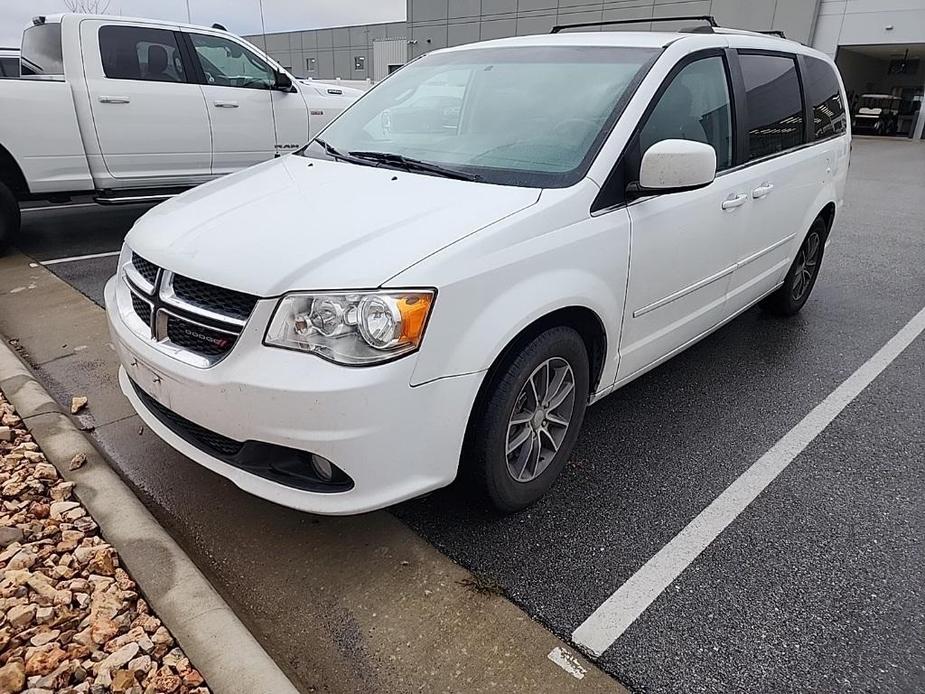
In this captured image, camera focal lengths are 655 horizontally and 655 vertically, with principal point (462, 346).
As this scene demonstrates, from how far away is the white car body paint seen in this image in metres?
5.75

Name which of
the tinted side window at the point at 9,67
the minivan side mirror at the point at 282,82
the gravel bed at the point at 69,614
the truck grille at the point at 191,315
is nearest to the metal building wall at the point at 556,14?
the minivan side mirror at the point at 282,82

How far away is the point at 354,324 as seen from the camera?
2.03m

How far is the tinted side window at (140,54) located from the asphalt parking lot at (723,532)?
4.85 metres

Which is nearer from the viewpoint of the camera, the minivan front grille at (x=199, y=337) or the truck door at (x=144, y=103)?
the minivan front grille at (x=199, y=337)

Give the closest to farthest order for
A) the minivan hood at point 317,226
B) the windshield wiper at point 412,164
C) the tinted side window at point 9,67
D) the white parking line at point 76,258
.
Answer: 1. the minivan hood at point 317,226
2. the windshield wiper at point 412,164
3. the white parking line at point 76,258
4. the tinted side window at point 9,67

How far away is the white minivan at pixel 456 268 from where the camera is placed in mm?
2053

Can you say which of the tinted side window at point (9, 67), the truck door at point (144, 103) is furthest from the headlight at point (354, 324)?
the tinted side window at point (9, 67)

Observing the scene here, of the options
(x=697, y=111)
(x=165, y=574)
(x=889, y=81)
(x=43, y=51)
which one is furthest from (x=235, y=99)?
(x=889, y=81)

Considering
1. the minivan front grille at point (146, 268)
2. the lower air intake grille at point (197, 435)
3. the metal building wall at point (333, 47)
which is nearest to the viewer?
the lower air intake grille at point (197, 435)

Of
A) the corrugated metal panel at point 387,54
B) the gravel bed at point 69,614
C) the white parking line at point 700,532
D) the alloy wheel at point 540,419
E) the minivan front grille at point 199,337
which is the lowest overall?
the white parking line at point 700,532

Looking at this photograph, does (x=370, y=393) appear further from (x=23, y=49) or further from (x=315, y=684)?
(x=23, y=49)

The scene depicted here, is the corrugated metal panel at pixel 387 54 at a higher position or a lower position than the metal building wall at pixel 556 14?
lower

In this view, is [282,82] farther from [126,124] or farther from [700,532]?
[700,532]

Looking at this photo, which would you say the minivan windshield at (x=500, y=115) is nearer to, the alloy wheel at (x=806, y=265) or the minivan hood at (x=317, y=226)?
the minivan hood at (x=317, y=226)
